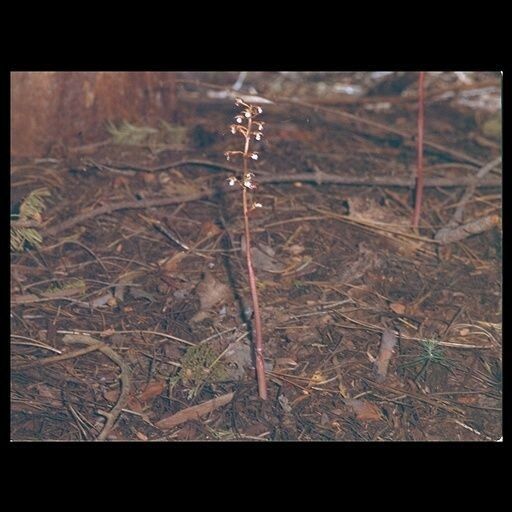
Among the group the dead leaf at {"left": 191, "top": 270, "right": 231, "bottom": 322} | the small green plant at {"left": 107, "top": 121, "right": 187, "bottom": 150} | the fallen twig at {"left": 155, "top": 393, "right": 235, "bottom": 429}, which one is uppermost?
the small green plant at {"left": 107, "top": 121, "right": 187, "bottom": 150}

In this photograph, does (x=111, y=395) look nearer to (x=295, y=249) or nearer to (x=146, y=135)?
(x=295, y=249)

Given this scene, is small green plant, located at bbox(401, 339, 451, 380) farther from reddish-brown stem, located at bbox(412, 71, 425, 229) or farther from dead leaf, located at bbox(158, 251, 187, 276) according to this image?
dead leaf, located at bbox(158, 251, 187, 276)

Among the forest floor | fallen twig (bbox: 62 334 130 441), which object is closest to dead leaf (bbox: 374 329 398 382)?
the forest floor

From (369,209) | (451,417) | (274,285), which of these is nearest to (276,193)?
(369,209)

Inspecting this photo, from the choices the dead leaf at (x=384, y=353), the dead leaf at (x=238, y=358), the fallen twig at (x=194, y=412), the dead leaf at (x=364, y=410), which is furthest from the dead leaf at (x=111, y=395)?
the dead leaf at (x=384, y=353)

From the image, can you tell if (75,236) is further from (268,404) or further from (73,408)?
(268,404)

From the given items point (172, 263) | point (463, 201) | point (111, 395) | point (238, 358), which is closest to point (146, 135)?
point (172, 263)
